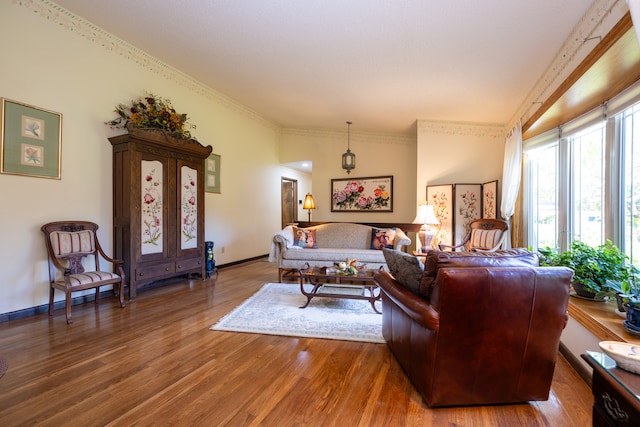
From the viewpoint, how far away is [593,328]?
1.84 m

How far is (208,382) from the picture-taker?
6.07 ft

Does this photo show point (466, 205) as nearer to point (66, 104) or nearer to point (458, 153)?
point (458, 153)

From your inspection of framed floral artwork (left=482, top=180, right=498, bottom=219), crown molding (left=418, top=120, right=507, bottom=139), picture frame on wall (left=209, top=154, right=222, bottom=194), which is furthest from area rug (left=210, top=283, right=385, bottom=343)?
crown molding (left=418, top=120, right=507, bottom=139)

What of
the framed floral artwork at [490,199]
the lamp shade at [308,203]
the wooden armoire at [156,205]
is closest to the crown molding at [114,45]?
the wooden armoire at [156,205]

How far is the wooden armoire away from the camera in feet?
11.4

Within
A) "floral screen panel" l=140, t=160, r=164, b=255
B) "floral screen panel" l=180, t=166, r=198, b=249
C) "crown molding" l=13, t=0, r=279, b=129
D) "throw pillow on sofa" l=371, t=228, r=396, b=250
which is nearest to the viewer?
"crown molding" l=13, t=0, r=279, b=129

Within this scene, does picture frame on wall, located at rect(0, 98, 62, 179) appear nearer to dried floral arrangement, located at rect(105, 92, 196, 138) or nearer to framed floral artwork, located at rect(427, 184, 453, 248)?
dried floral arrangement, located at rect(105, 92, 196, 138)

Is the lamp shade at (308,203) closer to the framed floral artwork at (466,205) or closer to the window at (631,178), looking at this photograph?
the framed floral artwork at (466,205)

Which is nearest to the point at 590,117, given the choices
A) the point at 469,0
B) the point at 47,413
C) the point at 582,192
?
the point at 582,192

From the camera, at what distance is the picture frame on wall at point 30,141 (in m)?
2.74

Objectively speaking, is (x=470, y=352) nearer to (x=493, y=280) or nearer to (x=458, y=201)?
(x=493, y=280)

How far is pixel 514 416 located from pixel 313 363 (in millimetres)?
1219

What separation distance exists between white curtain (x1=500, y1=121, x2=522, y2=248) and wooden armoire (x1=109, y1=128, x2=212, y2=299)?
4.46m

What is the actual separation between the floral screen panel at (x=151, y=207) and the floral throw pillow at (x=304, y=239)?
2105mm
